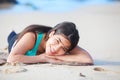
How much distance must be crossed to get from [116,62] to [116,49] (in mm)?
127

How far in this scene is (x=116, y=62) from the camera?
1291 mm

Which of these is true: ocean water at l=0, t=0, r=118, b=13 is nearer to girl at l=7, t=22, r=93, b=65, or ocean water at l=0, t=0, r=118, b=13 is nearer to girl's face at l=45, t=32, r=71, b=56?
girl at l=7, t=22, r=93, b=65

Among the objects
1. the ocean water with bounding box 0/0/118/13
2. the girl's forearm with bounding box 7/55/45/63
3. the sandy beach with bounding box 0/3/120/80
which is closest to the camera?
the sandy beach with bounding box 0/3/120/80

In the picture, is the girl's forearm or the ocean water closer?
the girl's forearm

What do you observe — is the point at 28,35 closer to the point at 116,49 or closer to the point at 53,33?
A: the point at 53,33

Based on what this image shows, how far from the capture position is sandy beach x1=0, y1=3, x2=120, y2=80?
41.6 inches

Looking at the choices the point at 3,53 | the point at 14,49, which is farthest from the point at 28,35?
the point at 3,53

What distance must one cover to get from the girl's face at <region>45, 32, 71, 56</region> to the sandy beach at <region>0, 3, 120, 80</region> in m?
0.06

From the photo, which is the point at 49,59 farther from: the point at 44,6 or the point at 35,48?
the point at 44,6

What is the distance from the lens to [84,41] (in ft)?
4.83

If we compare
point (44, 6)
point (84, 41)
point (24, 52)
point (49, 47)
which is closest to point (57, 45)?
point (49, 47)

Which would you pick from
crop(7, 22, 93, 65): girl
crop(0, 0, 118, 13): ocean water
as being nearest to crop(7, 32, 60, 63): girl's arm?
crop(7, 22, 93, 65): girl

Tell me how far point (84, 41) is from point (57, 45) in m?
0.29

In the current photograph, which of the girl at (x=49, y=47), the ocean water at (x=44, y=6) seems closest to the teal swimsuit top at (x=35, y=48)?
the girl at (x=49, y=47)
